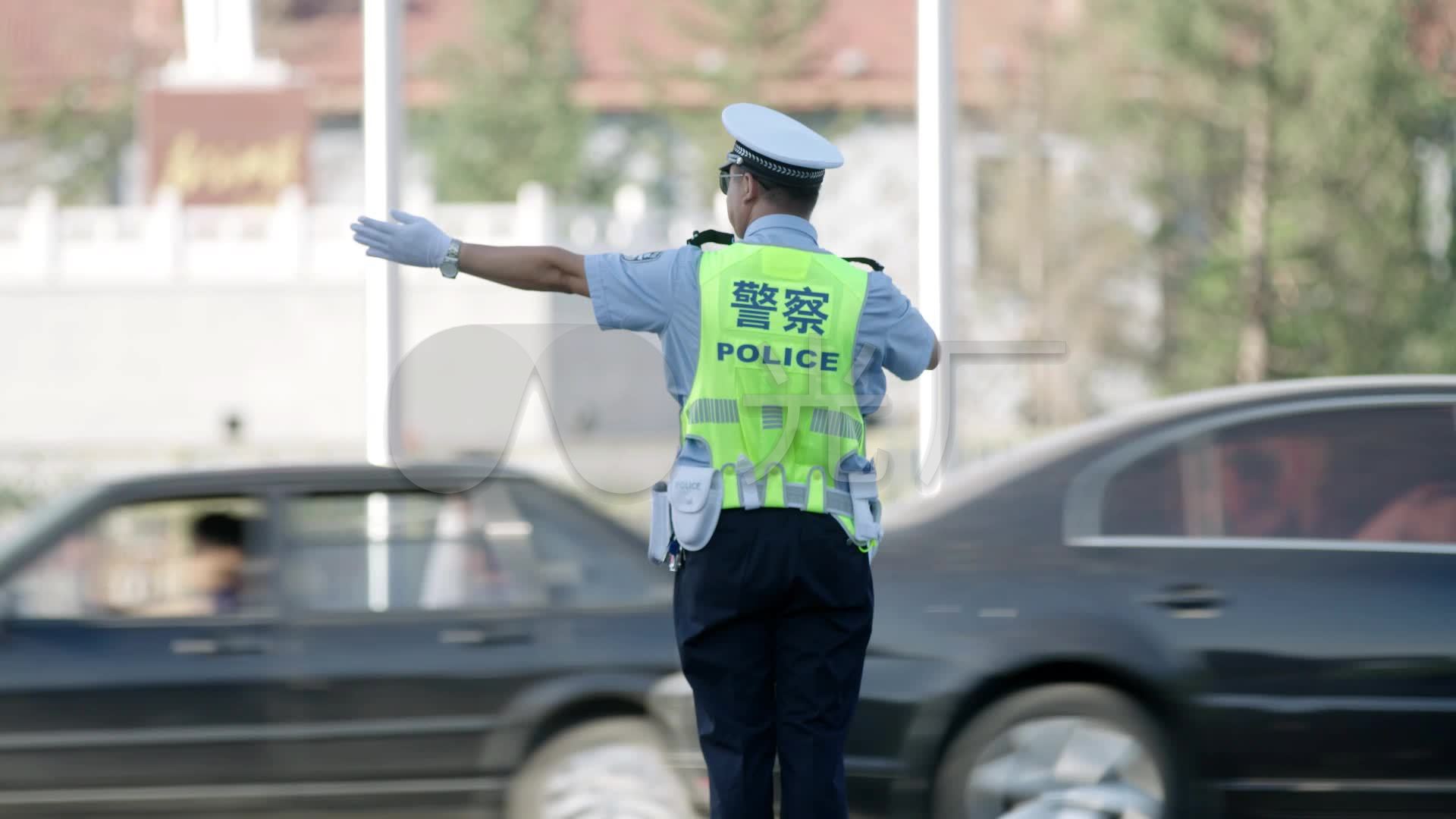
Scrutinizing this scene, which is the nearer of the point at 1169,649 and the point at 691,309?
the point at 691,309

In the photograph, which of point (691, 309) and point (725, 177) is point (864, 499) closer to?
point (691, 309)

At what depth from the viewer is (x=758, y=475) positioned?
373 centimetres

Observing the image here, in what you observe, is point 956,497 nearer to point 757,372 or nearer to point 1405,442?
point 1405,442

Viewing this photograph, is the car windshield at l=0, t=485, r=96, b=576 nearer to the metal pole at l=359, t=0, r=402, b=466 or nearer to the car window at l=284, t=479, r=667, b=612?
the car window at l=284, t=479, r=667, b=612

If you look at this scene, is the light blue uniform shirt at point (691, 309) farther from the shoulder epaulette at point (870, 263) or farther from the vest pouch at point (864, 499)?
the vest pouch at point (864, 499)

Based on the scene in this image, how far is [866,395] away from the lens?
3.85 m

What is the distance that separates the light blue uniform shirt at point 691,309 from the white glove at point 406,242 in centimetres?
28

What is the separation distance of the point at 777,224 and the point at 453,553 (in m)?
2.64

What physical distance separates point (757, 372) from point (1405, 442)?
9.02 feet

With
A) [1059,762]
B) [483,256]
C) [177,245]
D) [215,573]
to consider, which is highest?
[177,245]

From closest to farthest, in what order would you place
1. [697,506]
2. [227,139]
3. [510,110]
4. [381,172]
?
[697,506], [381,172], [227,139], [510,110]

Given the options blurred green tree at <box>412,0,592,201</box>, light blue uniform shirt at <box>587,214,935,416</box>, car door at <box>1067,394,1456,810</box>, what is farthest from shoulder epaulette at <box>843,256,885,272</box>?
blurred green tree at <box>412,0,592,201</box>

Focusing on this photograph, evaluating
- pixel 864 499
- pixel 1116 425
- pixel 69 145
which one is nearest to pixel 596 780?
pixel 1116 425

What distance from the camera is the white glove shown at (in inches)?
147
